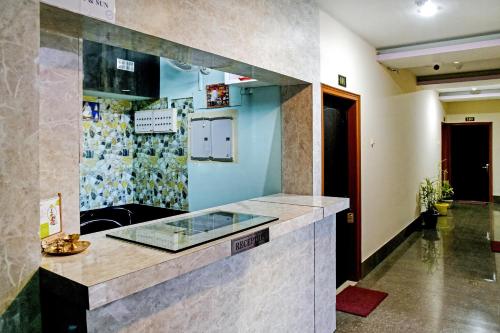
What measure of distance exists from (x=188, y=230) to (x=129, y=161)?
2636mm

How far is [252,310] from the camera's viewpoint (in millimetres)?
2059

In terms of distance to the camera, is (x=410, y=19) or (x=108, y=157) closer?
(x=410, y=19)

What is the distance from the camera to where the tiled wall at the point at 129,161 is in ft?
12.3

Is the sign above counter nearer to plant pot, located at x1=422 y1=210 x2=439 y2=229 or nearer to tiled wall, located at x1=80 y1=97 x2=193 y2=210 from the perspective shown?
tiled wall, located at x1=80 y1=97 x2=193 y2=210

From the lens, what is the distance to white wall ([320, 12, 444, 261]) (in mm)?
3549

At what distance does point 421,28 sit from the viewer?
368 centimetres

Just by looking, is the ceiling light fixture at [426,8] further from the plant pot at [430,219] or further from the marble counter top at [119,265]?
the plant pot at [430,219]

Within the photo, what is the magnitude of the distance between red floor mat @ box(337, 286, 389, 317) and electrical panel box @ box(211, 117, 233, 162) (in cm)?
168

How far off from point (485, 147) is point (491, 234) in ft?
14.2

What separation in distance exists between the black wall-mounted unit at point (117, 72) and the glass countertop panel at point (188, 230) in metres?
1.84

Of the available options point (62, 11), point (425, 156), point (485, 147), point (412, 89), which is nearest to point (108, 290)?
point (62, 11)

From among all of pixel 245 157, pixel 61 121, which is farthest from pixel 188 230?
pixel 245 157

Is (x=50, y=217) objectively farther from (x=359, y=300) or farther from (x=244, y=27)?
(x=359, y=300)

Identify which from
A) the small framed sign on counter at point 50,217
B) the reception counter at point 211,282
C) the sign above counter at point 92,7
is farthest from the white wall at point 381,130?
the small framed sign on counter at point 50,217
